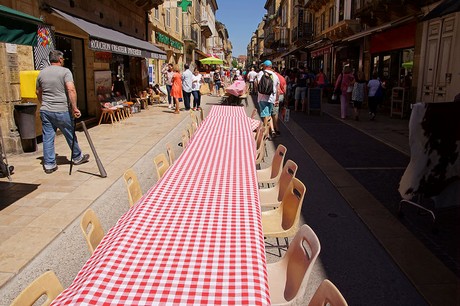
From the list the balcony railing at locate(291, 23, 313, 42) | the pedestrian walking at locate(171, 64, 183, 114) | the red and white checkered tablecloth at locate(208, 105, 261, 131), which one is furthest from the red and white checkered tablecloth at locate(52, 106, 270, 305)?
the balcony railing at locate(291, 23, 313, 42)

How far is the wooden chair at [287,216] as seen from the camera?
2.99 meters

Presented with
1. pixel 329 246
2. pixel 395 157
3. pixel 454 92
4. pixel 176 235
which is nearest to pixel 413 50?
pixel 454 92

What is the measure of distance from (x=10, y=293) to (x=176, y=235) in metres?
1.85

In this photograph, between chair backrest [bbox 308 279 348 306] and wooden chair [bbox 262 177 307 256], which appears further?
wooden chair [bbox 262 177 307 256]

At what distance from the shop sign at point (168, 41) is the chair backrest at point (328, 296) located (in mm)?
21944

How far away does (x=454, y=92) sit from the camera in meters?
11.1

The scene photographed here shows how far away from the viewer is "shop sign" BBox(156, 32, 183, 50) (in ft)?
73.4

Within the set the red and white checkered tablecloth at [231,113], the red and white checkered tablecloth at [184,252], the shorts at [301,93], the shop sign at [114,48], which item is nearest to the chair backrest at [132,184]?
the red and white checkered tablecloth at [184,252]

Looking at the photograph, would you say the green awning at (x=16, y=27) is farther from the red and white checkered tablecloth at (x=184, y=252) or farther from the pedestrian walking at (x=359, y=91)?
the pedestrian walking at (x=359, y=91)

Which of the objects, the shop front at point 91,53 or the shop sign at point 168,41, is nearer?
the shop front at point 91,53

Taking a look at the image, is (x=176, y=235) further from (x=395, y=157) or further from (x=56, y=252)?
(x=395, y=157)

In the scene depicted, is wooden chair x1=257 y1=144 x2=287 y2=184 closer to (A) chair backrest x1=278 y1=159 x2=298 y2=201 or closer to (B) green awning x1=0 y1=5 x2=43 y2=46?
(A) chair backrest x1=278 y1=159 x2=298 y2=201

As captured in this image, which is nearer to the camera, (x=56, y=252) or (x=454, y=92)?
(x=56, y=252)

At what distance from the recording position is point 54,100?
20.2 ft
